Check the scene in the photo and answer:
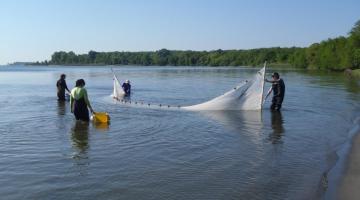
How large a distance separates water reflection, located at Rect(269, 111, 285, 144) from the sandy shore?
2609 millimetres

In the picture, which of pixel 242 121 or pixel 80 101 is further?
pixel 242 121

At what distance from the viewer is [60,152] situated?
1205 cm

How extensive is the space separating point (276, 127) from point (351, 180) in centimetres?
749

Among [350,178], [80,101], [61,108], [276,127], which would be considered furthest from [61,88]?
[350,178]

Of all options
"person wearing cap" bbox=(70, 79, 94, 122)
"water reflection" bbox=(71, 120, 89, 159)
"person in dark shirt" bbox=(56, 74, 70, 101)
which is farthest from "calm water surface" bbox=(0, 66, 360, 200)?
"person in dark shirt" bbox=(56, 74, 70, 101)

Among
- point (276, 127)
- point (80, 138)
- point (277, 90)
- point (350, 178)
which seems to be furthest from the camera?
point (277, 90)

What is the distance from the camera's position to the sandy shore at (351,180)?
8.41 m

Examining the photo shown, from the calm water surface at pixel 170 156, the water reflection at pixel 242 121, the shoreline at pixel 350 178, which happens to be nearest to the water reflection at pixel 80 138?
the calm water surface at pixel 170 156

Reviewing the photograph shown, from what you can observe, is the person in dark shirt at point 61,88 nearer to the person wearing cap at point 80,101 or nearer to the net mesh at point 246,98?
the person wearing cap at point 80,101

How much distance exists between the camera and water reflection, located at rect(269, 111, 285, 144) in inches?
562

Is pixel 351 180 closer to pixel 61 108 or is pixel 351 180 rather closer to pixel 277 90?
pixel 277 90

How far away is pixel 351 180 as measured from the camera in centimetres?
937

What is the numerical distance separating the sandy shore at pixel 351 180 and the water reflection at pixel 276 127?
103 inches

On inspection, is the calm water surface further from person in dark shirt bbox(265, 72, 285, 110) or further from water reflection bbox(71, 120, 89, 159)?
person in dark shirt bbox(265, 72, 285, 110)
